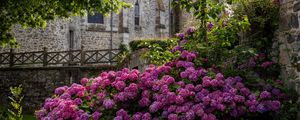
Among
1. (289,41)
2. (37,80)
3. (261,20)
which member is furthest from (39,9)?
(289,41)

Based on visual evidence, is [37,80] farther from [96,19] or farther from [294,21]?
[294,21]

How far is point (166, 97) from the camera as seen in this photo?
20.2 ft

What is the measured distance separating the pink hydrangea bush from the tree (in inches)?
254

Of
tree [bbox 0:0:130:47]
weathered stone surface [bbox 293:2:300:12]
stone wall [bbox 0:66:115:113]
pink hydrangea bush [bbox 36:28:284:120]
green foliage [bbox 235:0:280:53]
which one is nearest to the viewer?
pink hydrangea bush [bbox 36:28:284:120]

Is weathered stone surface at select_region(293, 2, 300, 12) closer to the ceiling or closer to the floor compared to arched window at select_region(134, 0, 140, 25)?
closer to the floor

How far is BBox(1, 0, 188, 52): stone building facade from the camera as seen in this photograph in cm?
2588

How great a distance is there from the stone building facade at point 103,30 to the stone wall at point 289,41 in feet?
67.2

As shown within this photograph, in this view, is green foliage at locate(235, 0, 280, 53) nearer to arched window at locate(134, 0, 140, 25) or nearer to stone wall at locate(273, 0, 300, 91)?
stone wall at locate(273, 0, 300, 91)

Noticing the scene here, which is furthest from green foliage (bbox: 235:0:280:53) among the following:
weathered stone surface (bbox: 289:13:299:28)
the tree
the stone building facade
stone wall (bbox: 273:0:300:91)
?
Answer: the stone building facade

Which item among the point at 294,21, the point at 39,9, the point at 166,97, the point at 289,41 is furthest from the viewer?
the point at 39,9

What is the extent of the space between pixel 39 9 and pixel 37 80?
8628mm

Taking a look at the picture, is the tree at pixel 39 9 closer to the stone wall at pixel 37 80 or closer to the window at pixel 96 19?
the stone wall at pixel 37 80

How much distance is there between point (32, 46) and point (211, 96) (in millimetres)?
21356

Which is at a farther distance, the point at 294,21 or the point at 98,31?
the point at 98,31
